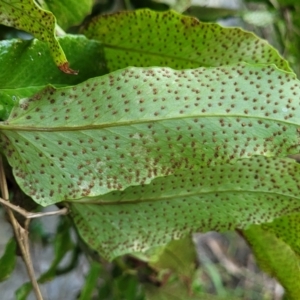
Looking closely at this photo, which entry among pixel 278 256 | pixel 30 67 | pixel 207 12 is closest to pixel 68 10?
pixel 30 67

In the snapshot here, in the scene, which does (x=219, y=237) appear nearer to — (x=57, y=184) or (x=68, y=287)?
(x=68, y=287)

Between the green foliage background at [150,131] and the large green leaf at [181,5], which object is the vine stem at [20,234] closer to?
the green foliage background at [150,131]

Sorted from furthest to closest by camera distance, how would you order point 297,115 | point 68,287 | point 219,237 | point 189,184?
point 219,237 → point 68,287 → point 189,184 → point 297,115

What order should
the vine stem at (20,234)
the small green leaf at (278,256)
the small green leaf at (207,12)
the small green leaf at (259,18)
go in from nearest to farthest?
the vine stem at (20,234) → the small green leaf at (278,256) → the small green leaf at (207,12) → the small green leaf at (259,18)

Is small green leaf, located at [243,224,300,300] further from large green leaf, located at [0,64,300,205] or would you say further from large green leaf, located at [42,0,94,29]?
large green leaf, located at [42,0,94,29]

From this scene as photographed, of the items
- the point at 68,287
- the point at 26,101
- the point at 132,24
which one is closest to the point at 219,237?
the point at 68,287

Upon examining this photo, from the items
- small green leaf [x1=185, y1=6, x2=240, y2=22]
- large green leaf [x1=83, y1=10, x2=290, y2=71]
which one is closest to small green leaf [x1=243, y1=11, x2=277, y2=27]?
small green leaf [x1=185, y1=6, x2=240, y2=22]

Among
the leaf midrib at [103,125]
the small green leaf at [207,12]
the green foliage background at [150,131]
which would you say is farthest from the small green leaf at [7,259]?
the small green leaf at [207,12]
